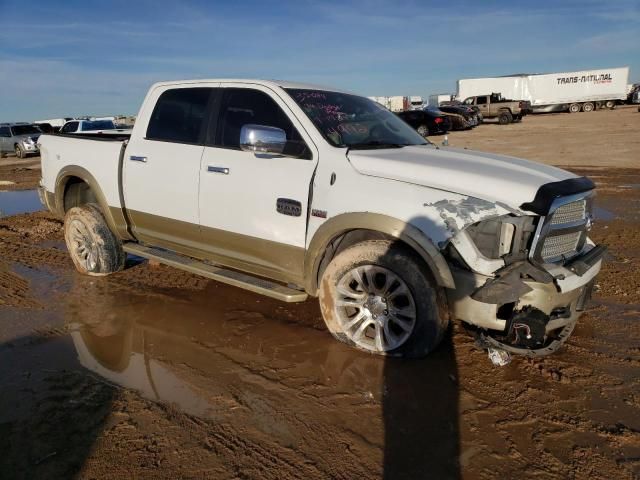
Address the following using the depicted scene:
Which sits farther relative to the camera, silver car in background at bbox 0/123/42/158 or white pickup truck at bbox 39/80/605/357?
silver car in background at bbox 0/123/42/158

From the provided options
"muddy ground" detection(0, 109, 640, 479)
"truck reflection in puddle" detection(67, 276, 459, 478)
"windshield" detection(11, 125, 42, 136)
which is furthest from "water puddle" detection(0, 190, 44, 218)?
"windshield" detection(11, 125, 42, 136)

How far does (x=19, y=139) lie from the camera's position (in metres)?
25.0

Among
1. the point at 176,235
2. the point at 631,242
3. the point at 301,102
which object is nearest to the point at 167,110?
the point at 176,235

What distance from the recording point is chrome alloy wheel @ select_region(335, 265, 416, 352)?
3.47 metres

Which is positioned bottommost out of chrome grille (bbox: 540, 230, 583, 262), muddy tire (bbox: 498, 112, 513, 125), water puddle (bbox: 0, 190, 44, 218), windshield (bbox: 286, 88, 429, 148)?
water puddle (bbox: 0, 190, 44, 218)

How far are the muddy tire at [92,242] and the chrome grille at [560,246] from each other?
431cm

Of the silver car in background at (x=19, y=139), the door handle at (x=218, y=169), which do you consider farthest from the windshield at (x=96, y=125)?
the door handle at (x=218, y=169)

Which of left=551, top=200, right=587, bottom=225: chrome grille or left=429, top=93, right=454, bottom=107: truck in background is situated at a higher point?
left=429, top=93, right=454, bottom=107: truck in background

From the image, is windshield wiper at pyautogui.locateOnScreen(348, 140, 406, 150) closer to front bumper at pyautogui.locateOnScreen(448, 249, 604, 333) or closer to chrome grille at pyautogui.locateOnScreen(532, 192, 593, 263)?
front bumper at pyautogui.locateOnScreen(448, 249, 604, 333)

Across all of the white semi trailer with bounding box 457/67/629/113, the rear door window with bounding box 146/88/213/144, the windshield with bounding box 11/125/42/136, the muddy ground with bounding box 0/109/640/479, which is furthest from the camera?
the white semi trailer with bounding box 457/67/629/113

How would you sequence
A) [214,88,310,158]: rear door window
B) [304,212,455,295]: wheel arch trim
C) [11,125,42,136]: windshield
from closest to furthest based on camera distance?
[304,212,455,295]: wheel arch trim, [214,88,310,158]: rear door window, [11,125,42,136]: windshield

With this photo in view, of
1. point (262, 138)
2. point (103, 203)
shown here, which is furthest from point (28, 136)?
point (262, 138)

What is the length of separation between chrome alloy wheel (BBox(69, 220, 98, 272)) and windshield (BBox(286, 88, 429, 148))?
2.98 metres

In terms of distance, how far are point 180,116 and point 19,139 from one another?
24.9 meters
